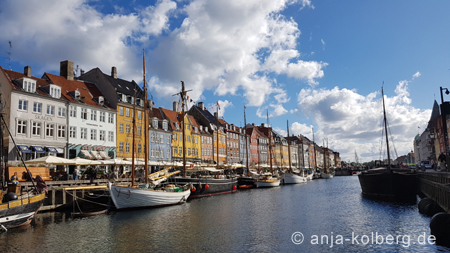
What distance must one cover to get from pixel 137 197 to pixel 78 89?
95.4ft

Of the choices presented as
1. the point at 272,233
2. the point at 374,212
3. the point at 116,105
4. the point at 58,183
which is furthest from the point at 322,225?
the point at 116,105

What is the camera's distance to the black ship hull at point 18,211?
21.9m

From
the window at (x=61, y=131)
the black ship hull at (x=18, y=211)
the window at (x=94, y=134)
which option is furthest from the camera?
the window at (x=94, y=134)

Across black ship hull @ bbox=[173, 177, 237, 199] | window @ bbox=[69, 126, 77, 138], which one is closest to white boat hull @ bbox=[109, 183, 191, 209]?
black ship hull @ bbox=[173, 177, 237, 199]

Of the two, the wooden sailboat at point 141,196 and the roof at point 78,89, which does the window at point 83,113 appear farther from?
the wooden sailboat at point 141,196

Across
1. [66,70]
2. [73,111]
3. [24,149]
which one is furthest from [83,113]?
[24,149]

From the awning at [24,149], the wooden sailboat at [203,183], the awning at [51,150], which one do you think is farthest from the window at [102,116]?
the wooden sailboat at [203,183]

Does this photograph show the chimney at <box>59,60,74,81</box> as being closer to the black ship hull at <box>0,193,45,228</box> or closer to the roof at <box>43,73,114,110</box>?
the roof at <box>43,73,114,110</box>

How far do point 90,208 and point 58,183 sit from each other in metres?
3.79

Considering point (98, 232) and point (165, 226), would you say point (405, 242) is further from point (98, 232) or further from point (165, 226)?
point (98, 232)

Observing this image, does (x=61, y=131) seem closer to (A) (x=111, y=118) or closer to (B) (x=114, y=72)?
(A) (x=111, y=118)

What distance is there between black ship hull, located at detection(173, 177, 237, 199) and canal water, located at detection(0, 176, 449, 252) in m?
14.1

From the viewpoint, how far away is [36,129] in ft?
146

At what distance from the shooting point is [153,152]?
2576 inches
